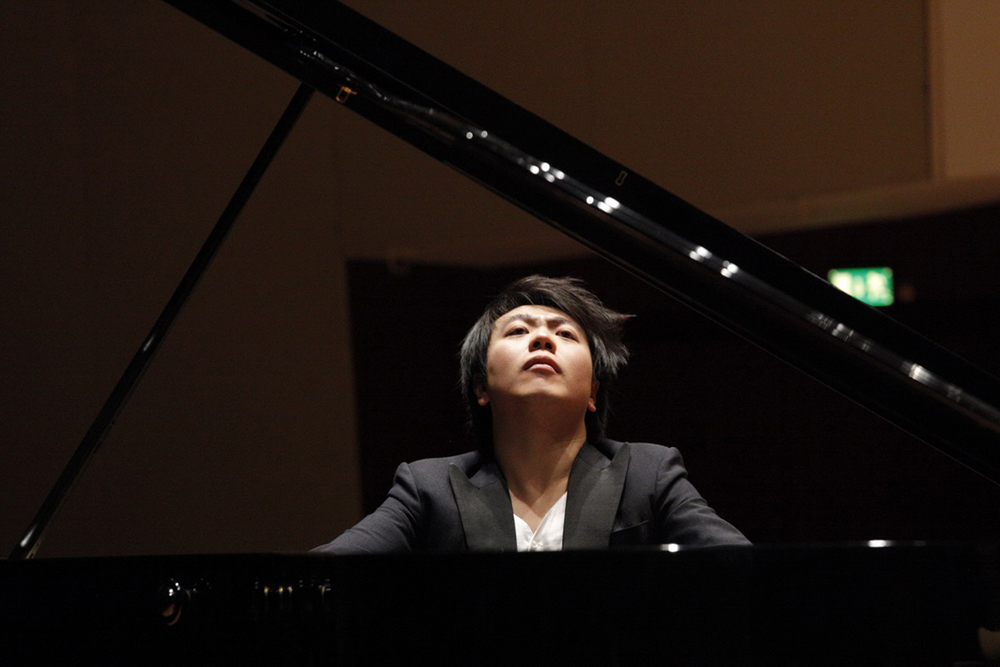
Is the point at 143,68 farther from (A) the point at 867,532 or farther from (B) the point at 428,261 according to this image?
(A) the point at 867,532

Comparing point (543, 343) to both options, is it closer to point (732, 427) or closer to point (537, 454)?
point (537, 454)

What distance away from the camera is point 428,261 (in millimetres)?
1913

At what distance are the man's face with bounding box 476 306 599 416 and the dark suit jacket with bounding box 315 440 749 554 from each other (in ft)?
0.20

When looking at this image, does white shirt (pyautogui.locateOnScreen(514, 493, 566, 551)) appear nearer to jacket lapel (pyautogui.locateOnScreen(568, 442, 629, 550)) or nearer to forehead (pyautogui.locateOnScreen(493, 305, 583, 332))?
jacket lapel (pyautogui.locateOnScreen(568, 442, 629, 550))

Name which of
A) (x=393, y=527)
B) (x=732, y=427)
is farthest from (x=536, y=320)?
(x=732, y=427)

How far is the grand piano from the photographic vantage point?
55 centimetres

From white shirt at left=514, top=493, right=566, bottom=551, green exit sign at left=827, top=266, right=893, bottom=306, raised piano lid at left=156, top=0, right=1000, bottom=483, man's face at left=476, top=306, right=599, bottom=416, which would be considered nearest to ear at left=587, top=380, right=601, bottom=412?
man's face at left=476, top=306, right=599, bottom=416

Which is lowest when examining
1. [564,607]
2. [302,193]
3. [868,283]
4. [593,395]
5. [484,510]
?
[564,607]

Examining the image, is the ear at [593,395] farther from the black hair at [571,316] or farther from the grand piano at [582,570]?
the grand piano at [582,570]

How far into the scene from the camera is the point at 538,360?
2.82 ft

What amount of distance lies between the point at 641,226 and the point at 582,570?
0.23 m

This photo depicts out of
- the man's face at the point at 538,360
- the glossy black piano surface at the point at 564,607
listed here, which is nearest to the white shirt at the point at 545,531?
the man's face at the point at 538,360

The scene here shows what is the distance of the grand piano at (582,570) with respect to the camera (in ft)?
1.79

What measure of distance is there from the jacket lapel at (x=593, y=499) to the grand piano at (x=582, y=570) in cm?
22
